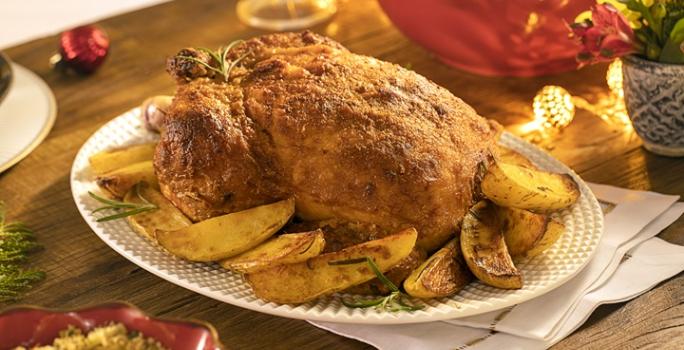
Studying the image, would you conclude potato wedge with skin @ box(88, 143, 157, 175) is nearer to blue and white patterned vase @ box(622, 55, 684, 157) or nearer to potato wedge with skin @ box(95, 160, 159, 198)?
potato wedge with skin @ box(95, 160, 159, 198)

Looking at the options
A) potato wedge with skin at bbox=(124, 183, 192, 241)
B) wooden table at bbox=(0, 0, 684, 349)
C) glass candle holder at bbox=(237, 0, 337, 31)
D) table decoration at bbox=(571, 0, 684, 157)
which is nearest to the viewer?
wooden table at bbox=(0, 0, 684, 349)

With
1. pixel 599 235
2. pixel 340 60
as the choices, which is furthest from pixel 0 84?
pixel 599 235

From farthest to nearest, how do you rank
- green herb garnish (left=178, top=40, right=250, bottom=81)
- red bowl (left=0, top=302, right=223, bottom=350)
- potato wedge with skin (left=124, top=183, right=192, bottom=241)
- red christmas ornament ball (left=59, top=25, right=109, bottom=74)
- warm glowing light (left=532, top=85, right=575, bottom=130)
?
red christmas ornament ball (left=59, top=25, right=109, bottom=74) < warm glowing light (left=532, top=85, right=575, bottom=130) < green herb garnish (left=178, top=40, right=250, bottom=81) < potato wedge with skin (left=124, top=183, right=192, bottom=241) < red bowl (left=0, top=302, right=223, bottom=350)

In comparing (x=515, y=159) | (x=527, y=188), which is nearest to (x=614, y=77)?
(x=515, y=159)

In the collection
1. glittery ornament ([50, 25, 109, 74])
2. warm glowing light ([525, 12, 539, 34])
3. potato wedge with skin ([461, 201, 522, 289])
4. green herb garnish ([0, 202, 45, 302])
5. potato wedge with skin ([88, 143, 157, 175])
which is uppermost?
warm glowing light ([525, 12, 539, 34])

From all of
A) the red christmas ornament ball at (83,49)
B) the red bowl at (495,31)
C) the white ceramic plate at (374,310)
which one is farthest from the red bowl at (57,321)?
the red christmas ornament ball at (83,49)

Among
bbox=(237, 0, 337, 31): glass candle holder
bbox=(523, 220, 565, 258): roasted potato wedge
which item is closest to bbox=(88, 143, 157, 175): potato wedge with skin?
bbox=(523, 220, 565, 258): roasted potato wedge

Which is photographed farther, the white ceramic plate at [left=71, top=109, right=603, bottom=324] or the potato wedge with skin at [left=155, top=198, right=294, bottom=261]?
the potato wedge with skin at [left=155, top=198, right=294, bottom=261]

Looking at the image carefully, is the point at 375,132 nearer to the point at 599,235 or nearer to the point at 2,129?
the point at 599,235
